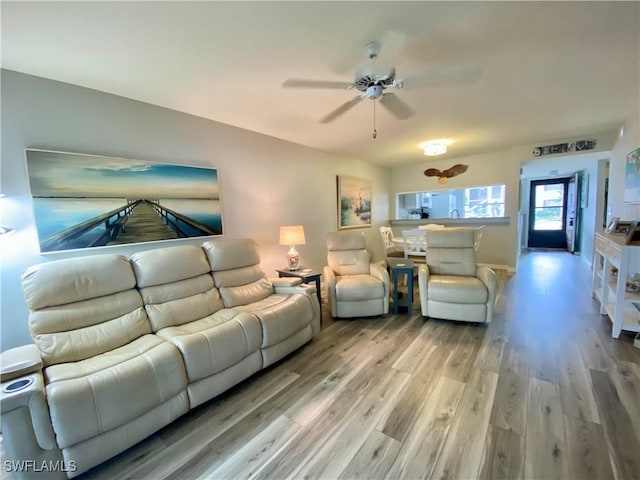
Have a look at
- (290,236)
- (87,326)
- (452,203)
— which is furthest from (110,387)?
(452,203)

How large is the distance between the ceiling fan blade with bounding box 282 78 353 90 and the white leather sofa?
5.22 feet

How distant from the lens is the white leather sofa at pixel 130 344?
127 cm

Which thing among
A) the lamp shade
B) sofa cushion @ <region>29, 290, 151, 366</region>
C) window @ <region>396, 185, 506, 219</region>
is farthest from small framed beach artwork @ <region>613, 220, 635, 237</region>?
sofa cushion @ <region>29, 290, 151, 366</region>

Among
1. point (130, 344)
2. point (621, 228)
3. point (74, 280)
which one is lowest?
point (130, 344)

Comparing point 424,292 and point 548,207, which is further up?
point 548,207

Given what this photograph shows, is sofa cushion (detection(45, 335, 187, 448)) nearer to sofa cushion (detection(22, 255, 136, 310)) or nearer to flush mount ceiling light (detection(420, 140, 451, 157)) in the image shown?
sofa cushion (detection(22, 255, 136, 310))

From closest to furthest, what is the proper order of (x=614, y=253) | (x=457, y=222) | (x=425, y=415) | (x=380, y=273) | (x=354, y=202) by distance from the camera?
(x=425, y=415) < (x=614, y=253) < (x=380, y=273) < (x=354, y=202) < (x=457, y=222)

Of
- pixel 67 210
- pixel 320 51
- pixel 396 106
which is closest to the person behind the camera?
pixel 320 51

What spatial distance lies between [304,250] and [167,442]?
2948 millimetres

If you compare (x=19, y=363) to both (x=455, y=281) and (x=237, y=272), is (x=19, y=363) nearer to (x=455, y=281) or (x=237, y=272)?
(x=237, y=272)

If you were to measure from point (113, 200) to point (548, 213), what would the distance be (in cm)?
998

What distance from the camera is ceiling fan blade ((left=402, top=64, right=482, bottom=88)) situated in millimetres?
2078

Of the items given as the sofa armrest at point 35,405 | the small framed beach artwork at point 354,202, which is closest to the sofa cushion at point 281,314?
the sofa armrest at point 35,405

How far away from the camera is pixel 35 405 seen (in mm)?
1230
